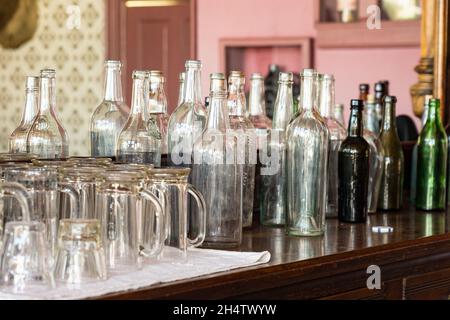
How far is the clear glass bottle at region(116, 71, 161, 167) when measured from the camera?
64.7 inches

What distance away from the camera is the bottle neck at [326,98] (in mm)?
2055

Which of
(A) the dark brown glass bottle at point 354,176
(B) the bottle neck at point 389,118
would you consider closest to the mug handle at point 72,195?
(A) the dark brown glass bottle at point 354,176

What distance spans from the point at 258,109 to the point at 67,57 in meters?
0.80

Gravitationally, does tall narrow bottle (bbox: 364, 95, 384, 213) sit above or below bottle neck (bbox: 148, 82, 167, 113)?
below

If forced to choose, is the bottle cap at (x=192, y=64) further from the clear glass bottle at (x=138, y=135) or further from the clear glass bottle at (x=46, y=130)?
the clear glass bottle at (x=46, y=130)

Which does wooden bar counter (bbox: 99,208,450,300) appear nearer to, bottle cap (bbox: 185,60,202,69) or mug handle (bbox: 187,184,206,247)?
mug handle (bbox: 187,184,206,247)

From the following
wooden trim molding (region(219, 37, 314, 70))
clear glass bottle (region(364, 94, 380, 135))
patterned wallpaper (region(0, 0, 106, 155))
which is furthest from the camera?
wooden trim molding (region(219, 37, 314, 70))

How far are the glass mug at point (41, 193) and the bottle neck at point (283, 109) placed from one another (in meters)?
0.65

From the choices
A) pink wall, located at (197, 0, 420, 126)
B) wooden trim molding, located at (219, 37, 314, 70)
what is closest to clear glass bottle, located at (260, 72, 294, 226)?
pink wall, located at (197, 0, 420, 126)

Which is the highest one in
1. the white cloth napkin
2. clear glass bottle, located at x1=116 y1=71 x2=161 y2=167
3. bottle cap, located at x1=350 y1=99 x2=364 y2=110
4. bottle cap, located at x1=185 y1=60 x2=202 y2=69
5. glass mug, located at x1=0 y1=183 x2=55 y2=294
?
bottle cap, located at x1=185 y1=60 x2=202 y2=69

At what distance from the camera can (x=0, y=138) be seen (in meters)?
2.42

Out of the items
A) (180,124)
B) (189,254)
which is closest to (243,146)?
(180,124)

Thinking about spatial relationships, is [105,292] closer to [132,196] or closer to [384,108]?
[132,196]

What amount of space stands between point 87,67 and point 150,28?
0.20 metres
